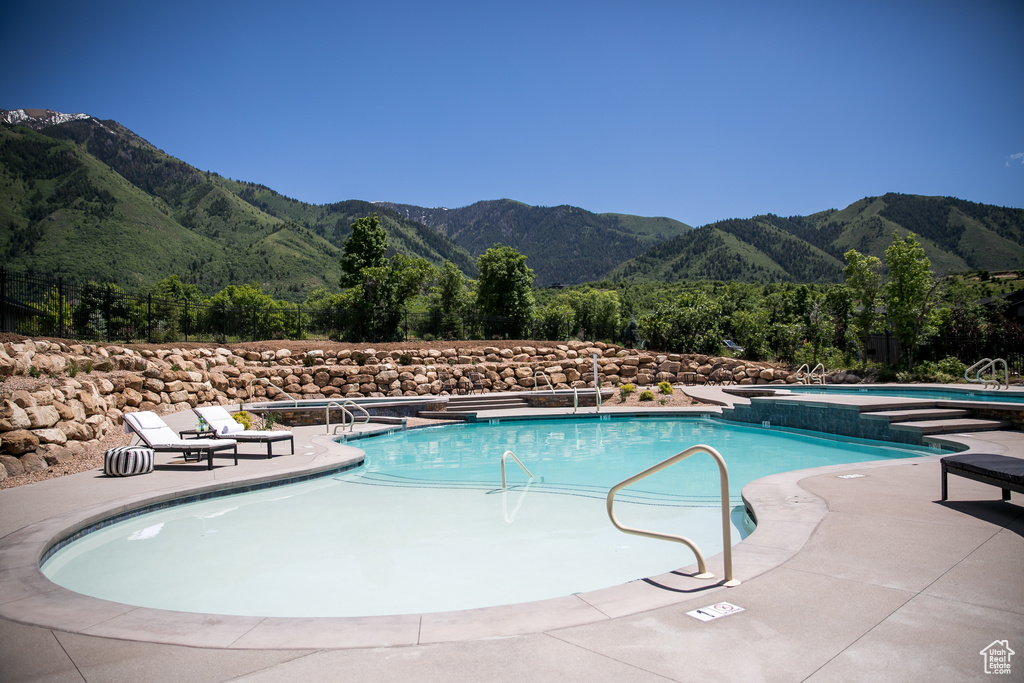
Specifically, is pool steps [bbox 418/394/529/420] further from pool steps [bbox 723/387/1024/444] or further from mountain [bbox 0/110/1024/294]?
mountain [bbox 0/110/1024/294]

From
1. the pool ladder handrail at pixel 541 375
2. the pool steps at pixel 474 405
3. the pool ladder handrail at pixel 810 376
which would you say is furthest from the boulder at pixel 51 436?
the pool ladder handrail at pixel 810 376

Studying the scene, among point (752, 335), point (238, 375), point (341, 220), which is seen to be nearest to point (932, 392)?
point (752, 335)

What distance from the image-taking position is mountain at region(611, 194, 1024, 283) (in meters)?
67.5

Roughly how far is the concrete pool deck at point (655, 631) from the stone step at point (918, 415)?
6.73 meters

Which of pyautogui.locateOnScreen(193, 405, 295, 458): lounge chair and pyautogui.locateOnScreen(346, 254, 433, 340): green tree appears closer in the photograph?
pyautogui.locateOnScreen(193, 405, 295, 458): lounge chair

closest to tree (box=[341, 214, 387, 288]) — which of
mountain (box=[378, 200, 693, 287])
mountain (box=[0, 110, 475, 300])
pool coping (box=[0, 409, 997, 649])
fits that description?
pool coping (box=[0, 409, 997, 649])

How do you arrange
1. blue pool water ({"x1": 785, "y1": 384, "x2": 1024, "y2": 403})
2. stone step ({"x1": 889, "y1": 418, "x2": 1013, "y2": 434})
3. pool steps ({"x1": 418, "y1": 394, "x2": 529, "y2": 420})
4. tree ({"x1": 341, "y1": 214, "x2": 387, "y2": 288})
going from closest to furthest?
stone step ({"x1": 889, "y1": 418, "x2": 1013, "y2": 434}) → blue pool water ({"x1": 785, "y1": 384, "x2": 1024, "y2": 403}) → pool steps ({"x1": 418, "y1": 394, "x2": 529, "y2": 420}) → tree ({"x1": 341, "y1": 214, "x2": 387, "y2": 288})

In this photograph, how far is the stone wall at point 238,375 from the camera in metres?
7.47

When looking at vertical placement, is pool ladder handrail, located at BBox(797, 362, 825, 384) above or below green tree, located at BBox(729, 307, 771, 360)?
below

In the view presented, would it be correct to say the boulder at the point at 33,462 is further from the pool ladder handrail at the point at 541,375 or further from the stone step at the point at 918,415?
the pool ladder handrail at the point at 541,375

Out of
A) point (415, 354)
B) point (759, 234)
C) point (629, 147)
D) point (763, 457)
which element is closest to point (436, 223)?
point (759, 234)

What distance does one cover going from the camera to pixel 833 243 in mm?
78375

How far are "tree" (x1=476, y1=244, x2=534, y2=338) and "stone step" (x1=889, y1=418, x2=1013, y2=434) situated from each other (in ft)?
52.8

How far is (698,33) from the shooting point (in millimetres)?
15039
